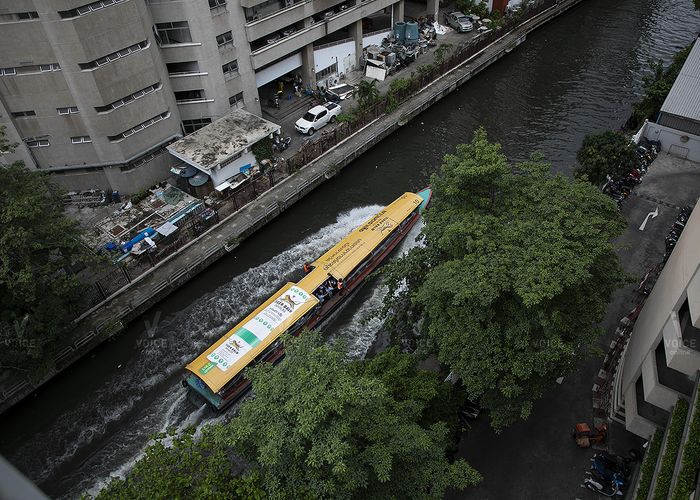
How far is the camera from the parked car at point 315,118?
44.2 metres

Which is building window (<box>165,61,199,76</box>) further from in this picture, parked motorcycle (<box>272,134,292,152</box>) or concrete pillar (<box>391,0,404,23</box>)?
concrete pillar (<box>391,0,404,23</box>)

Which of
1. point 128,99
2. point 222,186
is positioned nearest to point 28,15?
point 128,99

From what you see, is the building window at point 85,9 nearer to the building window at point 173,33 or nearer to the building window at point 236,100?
the building window at point 173,33

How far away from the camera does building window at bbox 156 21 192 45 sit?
3712 cm

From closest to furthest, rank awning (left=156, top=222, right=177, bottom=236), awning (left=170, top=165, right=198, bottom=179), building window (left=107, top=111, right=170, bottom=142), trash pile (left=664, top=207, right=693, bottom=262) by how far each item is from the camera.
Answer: trash pile (left=664, top=207, right=693, bottom=262) < awning (left=156, top=222, right=177, bottom=236) < building window (left=107, top=111, right=170, bottom=142) < awning (left=170, top=165, right=198, bottom=179)

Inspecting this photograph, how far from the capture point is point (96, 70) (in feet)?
108

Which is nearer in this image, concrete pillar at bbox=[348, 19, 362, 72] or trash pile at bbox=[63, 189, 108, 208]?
trash pile at bbox=[63, 189, 108, 208]

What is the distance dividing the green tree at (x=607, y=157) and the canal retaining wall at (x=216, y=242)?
16.9 m

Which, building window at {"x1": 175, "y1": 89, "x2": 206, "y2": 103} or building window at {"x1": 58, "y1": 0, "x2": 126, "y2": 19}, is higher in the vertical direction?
building window at {"x1": 58, "y1": 0, "x2": 126, "y2": 19}

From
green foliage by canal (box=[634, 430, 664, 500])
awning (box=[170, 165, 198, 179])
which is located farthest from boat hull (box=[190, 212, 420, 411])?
green foliage by canal (box=[634, 430, 664, 500])

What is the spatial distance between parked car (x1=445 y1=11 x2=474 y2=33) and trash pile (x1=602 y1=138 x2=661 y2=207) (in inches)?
998

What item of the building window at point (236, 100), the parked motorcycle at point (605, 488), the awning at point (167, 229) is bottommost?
the parked motorcycle at point (605, 488)

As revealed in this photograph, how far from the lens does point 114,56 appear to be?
33750mm

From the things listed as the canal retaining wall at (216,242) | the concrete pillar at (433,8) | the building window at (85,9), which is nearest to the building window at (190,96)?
the building window at (85,9)
